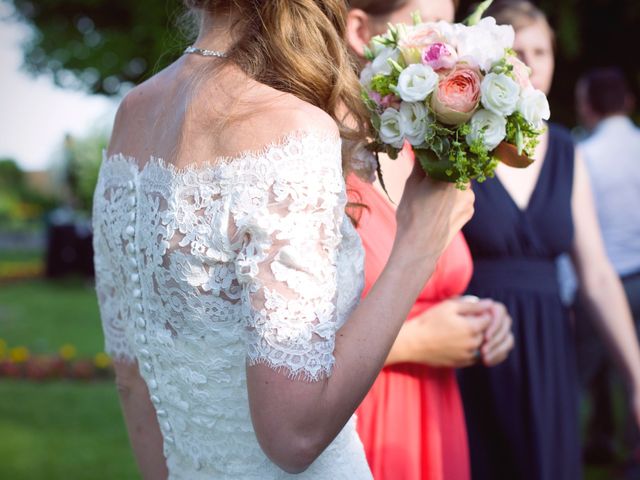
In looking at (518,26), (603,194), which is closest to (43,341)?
(603,194)

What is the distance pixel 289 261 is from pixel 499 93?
0.67 metres

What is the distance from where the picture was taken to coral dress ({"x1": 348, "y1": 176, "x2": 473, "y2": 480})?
7.30ft

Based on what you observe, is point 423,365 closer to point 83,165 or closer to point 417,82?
point 417,82

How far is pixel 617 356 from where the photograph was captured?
10.7 feet

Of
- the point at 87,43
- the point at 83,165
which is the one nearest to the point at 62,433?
the point at 87,43

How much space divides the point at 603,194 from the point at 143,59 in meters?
7.57

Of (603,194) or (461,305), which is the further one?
(603,194)

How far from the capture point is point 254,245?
1.47 meters

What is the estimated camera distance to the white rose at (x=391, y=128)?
6.12 feet

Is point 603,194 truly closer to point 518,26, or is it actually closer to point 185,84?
point 518,26

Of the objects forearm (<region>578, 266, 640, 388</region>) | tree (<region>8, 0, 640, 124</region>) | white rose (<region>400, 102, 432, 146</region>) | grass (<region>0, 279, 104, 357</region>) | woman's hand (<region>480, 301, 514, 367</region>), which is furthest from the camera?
grass (<region>0, 279, 104, 357</region>)

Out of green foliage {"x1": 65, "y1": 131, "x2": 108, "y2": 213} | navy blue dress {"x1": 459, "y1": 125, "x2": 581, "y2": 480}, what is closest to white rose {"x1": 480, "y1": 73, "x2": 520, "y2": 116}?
navy blue dress {"x1": 459, "y1": 125, "x2": 581, "y2": 480}

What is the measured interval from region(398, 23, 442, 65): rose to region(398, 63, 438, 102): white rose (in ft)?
0.16

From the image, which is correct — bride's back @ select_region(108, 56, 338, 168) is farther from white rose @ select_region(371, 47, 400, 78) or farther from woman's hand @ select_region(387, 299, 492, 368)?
woman's hand @ select_region(387, 299, 492, 368)
